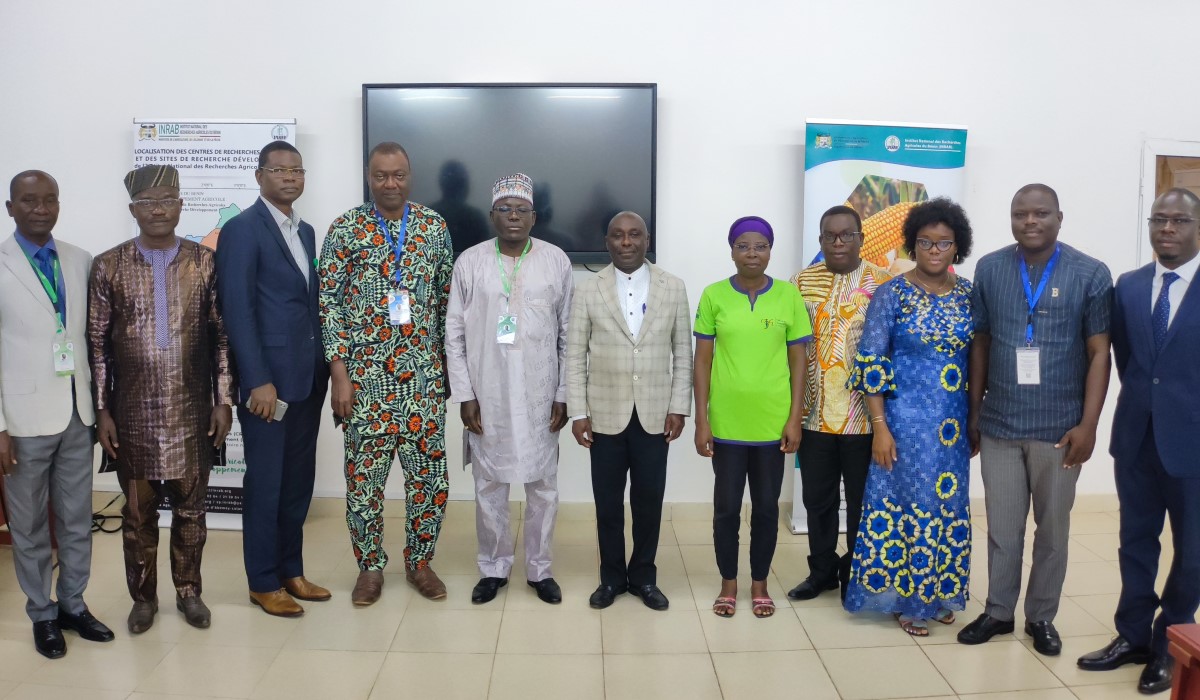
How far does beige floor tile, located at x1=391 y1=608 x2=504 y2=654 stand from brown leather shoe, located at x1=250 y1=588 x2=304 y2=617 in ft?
1.46

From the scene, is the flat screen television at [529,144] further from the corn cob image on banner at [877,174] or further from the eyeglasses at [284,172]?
the eyeglasses at [284,172]

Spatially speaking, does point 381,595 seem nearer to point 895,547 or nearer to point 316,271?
point 316,271

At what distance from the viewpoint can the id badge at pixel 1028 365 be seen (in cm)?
278

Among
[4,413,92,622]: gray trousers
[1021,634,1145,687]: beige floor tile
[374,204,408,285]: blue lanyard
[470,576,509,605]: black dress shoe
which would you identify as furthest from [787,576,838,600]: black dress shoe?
[4,413,92,622]: gray trousers

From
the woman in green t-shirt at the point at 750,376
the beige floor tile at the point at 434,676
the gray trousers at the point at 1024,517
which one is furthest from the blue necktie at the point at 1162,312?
the beige floor tile at the point at 434,676

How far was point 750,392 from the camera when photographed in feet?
9.82

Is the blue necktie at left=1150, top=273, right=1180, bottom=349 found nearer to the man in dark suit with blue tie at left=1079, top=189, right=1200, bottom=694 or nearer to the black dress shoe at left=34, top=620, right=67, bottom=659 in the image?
the man in dark suit with blue tie at left=1079, top=189, right=1200, bottom=694

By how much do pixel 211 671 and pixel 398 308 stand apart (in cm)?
143

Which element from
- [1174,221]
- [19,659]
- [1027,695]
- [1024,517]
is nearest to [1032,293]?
[1174,221]

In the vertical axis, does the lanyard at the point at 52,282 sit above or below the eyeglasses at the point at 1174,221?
below

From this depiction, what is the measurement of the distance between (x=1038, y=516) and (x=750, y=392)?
112 cm

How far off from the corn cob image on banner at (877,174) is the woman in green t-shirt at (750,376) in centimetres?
114

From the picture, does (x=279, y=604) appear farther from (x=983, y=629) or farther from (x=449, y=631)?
(x=983, y=629)

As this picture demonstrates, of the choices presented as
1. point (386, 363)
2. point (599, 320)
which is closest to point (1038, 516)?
point (599, 320)
